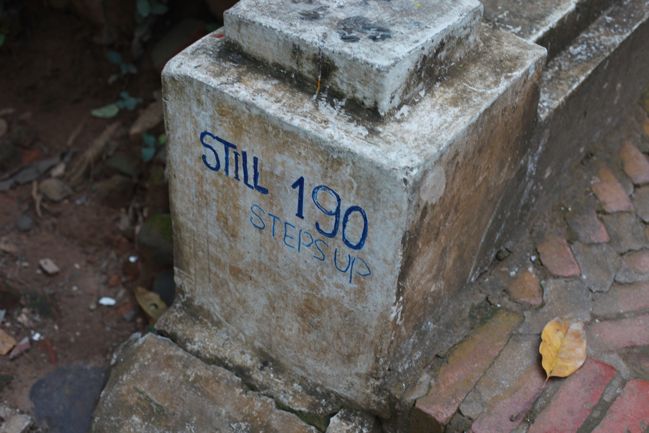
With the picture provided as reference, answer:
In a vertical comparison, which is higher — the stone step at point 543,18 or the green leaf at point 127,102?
the stone step at point 543,18

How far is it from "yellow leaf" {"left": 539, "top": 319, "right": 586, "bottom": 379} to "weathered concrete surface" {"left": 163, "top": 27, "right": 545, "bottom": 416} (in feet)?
0.85

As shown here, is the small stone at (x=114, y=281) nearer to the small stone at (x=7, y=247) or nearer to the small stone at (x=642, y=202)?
the small stone at (x=7, y=247)

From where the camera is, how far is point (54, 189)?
335 cm

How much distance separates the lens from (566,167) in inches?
→ 98.4

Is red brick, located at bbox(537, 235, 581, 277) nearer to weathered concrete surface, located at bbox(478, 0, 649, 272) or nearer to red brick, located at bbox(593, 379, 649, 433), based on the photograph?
weathered concrete surface, located at bbox(478, 0, 649, 272)

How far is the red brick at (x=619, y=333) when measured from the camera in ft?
7.04

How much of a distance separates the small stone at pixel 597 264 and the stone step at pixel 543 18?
56cm

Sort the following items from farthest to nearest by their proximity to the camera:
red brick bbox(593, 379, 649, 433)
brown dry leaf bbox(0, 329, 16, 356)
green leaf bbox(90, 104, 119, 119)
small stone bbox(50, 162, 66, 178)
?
green leaf bbox(90, 104, 119, 119)
small stone bbox(50, 162, 66, 178)
brown dry leaf bbox(0, 329, 16, 356)
red brick bbox(593, 379, 649, 433)

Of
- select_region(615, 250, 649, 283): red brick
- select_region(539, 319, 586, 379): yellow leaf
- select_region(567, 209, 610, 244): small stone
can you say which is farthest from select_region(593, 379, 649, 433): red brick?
select_region(567, 209, 610, 244): small stone

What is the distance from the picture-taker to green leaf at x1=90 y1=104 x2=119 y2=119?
354cm

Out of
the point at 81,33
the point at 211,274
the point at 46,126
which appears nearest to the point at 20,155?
the point at 46,126

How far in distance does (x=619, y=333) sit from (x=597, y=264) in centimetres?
25

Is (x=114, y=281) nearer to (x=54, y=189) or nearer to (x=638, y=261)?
(x=54, y=189)

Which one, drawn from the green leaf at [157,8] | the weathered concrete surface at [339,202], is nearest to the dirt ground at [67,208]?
the green leaf at [157,8]
